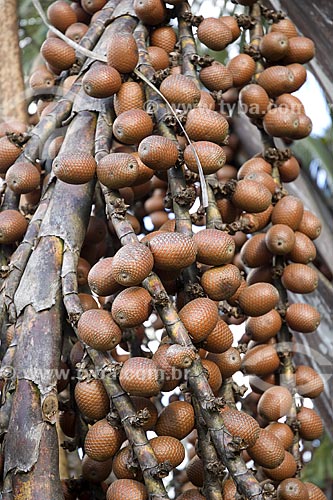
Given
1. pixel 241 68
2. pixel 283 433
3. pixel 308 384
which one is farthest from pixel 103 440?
pixel 241 68

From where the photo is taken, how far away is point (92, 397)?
1.11 meters

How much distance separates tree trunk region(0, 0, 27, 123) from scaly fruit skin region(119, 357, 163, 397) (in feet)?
3.25

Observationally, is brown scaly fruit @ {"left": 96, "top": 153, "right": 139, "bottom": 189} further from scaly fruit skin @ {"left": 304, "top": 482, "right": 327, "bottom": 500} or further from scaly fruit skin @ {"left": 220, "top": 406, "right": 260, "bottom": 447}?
scaly fruit skin @ {"left": 304, "top": 482, "right": 327, "bottom": 500}

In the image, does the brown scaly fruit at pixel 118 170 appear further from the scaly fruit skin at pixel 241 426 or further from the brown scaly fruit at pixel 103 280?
the scaly fruit skin at pixel 241 426

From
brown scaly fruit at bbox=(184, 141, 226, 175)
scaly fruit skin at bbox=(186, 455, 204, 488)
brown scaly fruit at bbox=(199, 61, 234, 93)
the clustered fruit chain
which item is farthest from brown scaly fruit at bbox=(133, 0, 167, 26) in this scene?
scaly fruit skin at bbox=(186, 455, 204, 488)

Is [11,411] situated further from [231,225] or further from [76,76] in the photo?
[76,76]

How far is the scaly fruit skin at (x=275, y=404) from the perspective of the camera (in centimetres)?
133

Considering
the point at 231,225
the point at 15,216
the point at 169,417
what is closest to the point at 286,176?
the point at 231,225

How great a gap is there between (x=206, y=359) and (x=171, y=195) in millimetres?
274

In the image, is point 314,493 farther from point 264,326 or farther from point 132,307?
point 132,307

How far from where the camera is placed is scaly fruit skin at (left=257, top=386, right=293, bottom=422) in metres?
1.33

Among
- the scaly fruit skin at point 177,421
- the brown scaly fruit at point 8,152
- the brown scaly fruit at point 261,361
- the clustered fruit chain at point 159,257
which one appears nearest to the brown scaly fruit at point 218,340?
the clustered fruit chain at point 159,257

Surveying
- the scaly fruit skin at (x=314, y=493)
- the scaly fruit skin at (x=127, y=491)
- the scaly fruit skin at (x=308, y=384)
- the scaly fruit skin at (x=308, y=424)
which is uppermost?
the scaly fruit skin at (x=127, y=491)

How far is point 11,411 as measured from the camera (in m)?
1.13
